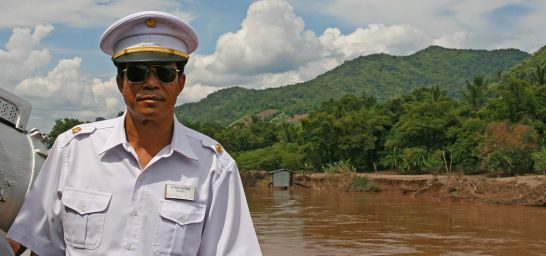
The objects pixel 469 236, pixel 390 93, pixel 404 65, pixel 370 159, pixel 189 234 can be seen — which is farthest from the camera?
pixel 404 65

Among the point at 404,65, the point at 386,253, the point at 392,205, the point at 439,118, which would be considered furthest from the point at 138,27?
the point at 404,65

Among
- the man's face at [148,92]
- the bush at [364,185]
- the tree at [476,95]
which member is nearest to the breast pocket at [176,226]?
the man's face at [148,92]

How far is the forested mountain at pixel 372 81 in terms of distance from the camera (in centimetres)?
13338

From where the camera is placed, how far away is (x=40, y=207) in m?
1.61

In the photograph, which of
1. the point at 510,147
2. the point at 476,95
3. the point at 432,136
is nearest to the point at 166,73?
the point at 510,147

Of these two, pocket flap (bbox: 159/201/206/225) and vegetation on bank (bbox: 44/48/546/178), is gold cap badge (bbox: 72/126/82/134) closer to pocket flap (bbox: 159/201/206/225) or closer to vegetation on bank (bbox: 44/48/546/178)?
pocket flap (bbox: 159/201/206/225)

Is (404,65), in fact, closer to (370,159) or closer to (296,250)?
(370,159)

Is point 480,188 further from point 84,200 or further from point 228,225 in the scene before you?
point 84,200

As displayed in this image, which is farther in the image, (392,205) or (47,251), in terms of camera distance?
(392,205)

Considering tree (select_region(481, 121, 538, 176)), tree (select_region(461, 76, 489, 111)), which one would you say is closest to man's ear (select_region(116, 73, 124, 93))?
tree (select_region(481, 121, 538, 176))

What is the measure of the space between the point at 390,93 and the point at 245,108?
104 feet

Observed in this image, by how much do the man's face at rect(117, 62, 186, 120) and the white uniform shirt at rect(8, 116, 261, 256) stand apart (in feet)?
0.22

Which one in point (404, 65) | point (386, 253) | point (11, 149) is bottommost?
point (386, 253)

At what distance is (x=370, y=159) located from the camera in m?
43.5
